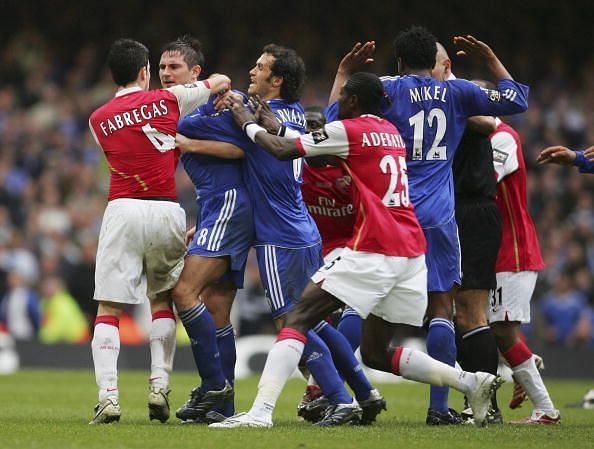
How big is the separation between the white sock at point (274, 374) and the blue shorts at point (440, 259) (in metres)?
1.40

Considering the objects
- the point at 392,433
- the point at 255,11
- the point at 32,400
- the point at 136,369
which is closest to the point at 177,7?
the point at 255,11

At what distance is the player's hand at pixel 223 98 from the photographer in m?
8.48

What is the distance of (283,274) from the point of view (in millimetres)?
8367

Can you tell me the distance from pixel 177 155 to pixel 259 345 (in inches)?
330

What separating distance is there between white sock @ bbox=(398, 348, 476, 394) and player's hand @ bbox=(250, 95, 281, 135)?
1.76 meters

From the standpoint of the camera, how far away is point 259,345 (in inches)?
662

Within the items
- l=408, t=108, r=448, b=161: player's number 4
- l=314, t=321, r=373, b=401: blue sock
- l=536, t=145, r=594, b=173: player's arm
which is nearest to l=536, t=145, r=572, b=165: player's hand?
l=536, t=145, r=594, b=173: player's arm

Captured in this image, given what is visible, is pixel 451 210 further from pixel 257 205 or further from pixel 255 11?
pixel 255 11

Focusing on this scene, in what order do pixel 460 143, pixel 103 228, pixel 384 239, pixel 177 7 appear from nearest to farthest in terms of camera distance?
pixel 384 239 < pixel 103 228 < pixel 460 143 < pixel 177 7

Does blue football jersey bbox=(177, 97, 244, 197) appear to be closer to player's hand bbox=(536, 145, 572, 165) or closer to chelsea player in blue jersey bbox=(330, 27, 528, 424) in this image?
chelsea player in blue jersey bbox=(330, 27, 528, 424)

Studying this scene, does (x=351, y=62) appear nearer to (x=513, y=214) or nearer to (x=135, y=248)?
(x=513, y=214)

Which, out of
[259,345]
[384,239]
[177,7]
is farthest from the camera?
[177,7]

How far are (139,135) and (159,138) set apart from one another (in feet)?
0.49

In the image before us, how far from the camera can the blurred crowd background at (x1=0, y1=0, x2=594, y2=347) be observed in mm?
18641
